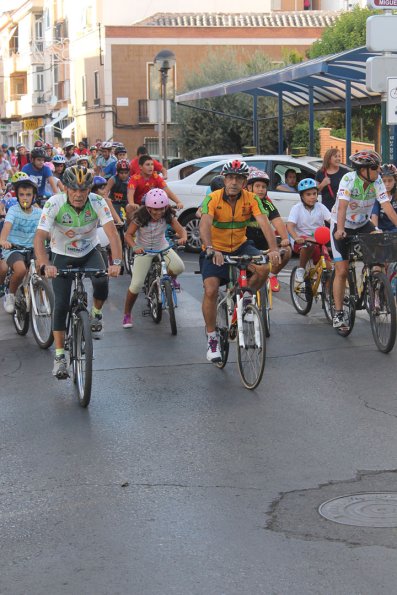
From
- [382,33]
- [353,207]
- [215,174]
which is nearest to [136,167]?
[215,174]

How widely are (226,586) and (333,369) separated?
17.2 feet

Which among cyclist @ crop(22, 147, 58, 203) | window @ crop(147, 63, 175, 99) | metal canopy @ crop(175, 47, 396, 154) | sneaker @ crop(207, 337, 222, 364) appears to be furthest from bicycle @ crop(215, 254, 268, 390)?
window @ crop(147, 63, 175, 99)

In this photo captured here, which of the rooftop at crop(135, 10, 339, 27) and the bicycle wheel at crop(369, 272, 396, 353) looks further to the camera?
the rooftop at crop(135, 10, 339, 27)

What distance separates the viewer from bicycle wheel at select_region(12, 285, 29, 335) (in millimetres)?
12250

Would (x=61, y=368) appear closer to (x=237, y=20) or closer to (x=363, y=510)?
(x=363, y=510)

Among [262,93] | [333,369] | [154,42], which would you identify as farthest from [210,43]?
[333,369]

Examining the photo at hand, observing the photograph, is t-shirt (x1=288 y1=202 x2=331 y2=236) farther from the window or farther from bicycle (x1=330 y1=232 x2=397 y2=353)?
the window

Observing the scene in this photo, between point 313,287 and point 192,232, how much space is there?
317 inches

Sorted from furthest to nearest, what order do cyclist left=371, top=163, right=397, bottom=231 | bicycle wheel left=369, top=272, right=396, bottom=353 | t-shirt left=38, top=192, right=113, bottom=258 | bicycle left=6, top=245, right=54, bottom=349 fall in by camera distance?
cyclist left=371, top=163, right=397, bottom=231 < bicycle left=6, top=245, right=54, bottom=349 < bicycle wheel left=369, top=272, right=396, bottom=353 < t-shirt left=38, top=192, right=113, bottom=258

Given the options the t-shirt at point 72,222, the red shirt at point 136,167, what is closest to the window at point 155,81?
the red shirt at point 136,167

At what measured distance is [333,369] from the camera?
10062mm

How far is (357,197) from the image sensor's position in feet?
36.7

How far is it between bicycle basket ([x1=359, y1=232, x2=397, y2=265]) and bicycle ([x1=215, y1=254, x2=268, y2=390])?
4.68ft

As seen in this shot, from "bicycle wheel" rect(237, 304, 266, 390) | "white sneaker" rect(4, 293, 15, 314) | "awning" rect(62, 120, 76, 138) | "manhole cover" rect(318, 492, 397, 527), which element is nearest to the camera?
"manhole cover" rect(318, 492, 397, 527)
